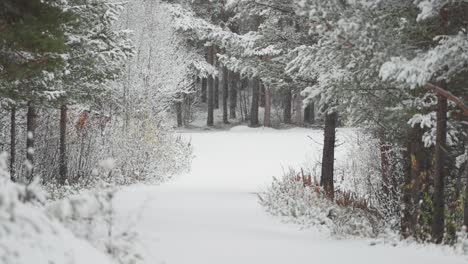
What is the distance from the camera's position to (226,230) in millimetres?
7508

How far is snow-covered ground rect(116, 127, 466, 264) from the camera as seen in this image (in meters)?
5.29

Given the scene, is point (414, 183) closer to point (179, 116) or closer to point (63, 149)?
point (63, 149)

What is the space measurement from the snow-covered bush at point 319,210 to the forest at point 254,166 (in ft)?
0.17

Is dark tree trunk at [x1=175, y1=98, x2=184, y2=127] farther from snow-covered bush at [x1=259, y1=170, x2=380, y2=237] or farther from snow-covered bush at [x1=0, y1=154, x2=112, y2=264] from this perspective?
snow-covered bush at [x1=0, y1=154, x2=112, y2=264]

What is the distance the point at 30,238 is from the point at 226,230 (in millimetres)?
5037

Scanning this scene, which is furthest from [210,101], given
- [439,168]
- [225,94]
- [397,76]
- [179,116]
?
[397,76]

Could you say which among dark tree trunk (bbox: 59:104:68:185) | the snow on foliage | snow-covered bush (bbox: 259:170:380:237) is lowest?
snow-covered bush (bbox: 259:170:380:237)

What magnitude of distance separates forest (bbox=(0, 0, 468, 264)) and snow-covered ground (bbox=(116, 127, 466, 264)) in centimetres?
4

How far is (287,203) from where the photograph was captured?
10.5 meters

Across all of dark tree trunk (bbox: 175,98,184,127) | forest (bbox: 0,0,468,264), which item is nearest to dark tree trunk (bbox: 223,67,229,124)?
dark tree trunk (bbox: 175,98,184,127)

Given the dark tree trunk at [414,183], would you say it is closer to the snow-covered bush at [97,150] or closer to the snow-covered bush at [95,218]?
the snow-covered bush at [95,218]

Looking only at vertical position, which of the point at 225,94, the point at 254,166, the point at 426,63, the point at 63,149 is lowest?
the point at 254,166

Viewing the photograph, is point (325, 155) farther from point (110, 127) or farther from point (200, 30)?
point (200, 30)

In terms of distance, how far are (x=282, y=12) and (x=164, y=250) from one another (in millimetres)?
7415
